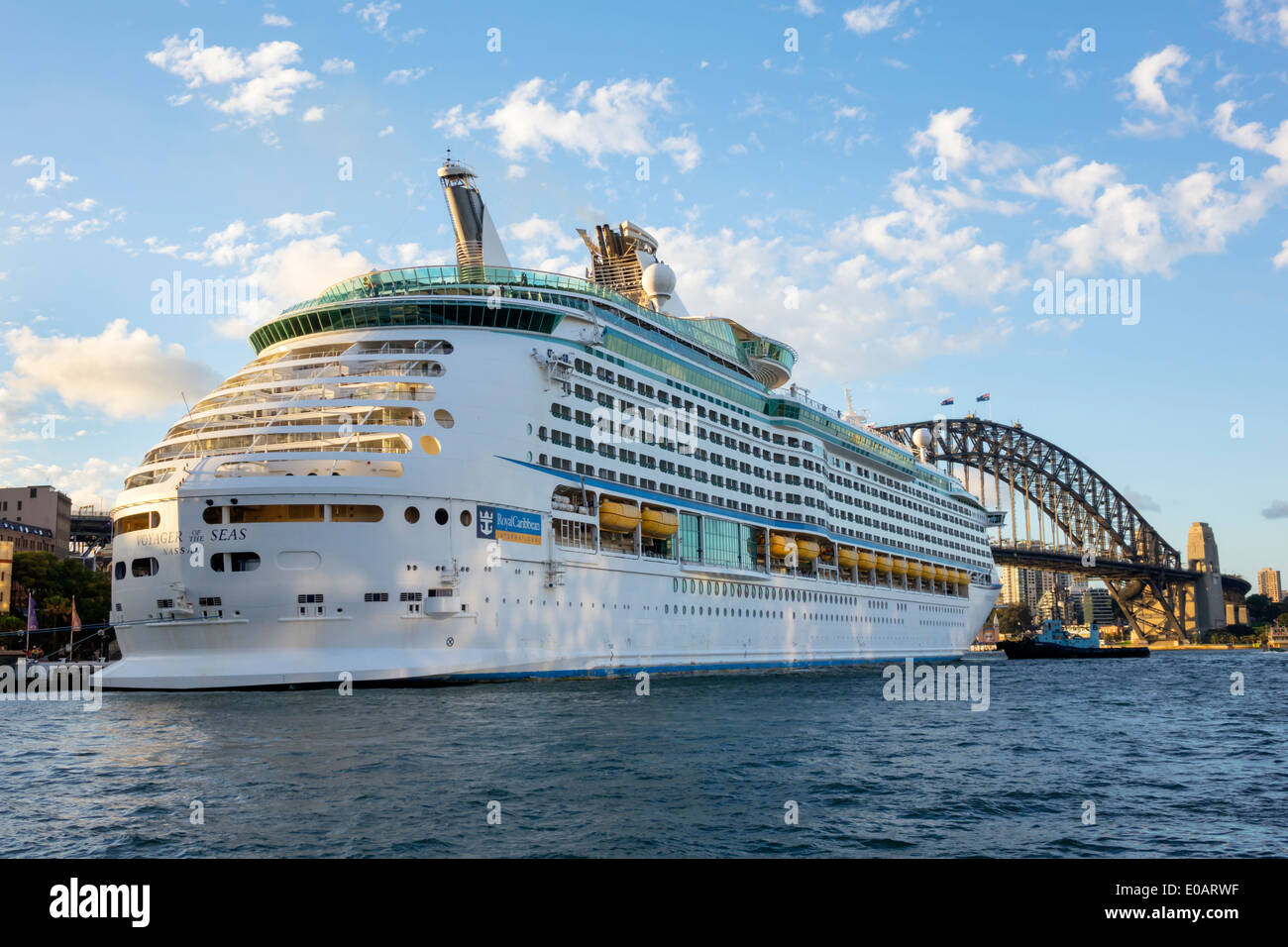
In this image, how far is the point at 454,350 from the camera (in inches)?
1654

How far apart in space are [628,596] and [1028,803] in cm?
3079

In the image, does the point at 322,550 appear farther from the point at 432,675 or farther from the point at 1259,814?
the point at 1259,814

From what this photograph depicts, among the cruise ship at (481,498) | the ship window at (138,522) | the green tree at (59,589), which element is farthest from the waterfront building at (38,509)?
the ship window at (138,522)

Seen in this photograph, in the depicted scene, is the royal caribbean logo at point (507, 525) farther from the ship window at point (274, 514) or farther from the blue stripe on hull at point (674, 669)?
the ship window at point (274, 514)

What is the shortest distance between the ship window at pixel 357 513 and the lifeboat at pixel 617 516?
43.6ft

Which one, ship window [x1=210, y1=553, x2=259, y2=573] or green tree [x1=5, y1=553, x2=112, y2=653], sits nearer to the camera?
ship window [x1=210, y1=553, x2=259, y2=573]

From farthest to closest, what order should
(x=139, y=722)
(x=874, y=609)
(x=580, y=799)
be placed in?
(x=874, y=609) < (x=139, y=722) < (x=580, y=799)

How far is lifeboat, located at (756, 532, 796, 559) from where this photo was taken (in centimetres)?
6200

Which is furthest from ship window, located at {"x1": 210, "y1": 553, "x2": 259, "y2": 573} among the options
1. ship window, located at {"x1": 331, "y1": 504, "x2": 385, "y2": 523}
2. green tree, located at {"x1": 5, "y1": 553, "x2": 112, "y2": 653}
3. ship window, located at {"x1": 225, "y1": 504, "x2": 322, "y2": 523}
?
green tree, located at {"x1": 5, "y1": 553, "x2": 112, "y2": 653}

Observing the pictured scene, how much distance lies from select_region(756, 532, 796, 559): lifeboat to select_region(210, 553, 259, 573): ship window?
1360 inches

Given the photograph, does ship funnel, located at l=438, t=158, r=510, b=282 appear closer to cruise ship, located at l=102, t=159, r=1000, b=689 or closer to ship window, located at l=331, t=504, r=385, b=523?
cruise ship, located at l=102, t=159, r=1000, b=689

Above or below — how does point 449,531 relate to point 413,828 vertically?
above

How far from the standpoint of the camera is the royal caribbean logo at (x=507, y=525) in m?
38.3
